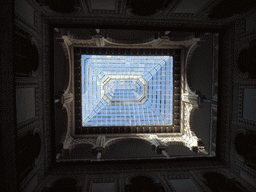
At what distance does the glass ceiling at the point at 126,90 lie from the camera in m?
21.8

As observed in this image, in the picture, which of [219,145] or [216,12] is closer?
[216,12]

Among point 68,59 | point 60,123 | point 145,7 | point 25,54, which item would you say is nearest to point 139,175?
point 60,123

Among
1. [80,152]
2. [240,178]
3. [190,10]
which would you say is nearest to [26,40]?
[190,10]

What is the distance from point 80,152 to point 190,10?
19128 mm

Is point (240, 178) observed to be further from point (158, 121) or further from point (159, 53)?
point (159, 53)

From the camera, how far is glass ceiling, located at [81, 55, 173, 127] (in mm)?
21844

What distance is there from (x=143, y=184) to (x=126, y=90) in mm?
16815

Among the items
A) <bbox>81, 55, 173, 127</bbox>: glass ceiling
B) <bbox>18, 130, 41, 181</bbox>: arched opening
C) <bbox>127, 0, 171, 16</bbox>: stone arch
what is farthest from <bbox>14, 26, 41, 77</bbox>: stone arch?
<bbox>81, 55, 173, 127</bbox>: glass ceiling

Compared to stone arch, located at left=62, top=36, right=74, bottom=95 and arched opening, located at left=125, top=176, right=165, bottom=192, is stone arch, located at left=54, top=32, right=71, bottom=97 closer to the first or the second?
stone arch, located at left=62, top=36, right=74, bottom=95

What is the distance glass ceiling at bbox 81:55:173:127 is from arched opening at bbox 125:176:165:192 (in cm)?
978

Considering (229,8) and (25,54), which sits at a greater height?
(229,8)

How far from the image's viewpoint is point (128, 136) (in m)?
20.4

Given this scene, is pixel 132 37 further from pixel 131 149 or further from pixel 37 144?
pixel 37 144

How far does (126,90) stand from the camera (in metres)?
26.9
